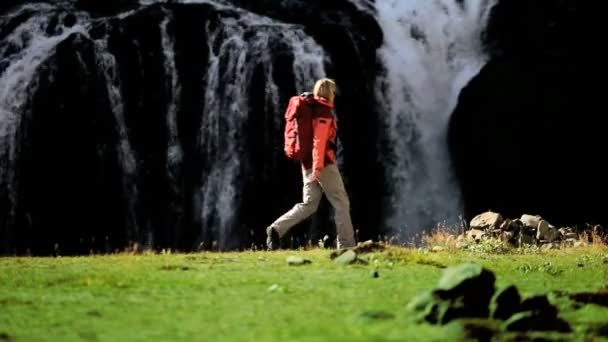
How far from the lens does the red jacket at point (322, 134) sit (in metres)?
9.69

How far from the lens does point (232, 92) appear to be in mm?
21156

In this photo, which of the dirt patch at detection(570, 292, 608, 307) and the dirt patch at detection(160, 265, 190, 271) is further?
the dirt patch at detection(160, 265, 190, 271)

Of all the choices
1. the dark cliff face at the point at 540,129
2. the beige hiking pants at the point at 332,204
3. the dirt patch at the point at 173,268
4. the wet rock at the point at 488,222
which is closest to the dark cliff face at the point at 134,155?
the dark cliff face at the point at 540,129

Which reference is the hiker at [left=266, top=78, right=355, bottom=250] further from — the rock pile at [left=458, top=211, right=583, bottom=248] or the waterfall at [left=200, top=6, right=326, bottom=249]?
the waterfall at [left=200, top=6, right=326, bottom=249]

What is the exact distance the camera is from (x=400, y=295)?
238 inches

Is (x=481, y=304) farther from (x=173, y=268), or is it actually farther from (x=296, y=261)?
(x=173, y=268)

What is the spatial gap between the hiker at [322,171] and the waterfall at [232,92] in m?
10.0

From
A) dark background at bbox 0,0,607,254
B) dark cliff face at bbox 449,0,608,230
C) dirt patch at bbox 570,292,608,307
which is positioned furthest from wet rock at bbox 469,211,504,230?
dirt patch at bbox 570,292,608,307

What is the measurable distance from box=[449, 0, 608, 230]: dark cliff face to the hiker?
12.6m

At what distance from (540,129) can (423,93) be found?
3.49 meters

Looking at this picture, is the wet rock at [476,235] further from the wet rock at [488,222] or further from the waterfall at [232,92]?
the waterfall at [232,92]

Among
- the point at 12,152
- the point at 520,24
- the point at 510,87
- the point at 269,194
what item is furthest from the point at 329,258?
the point at 520,24

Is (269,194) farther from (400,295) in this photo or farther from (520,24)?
(400,295)

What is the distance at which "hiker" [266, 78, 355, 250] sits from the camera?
9.73m
